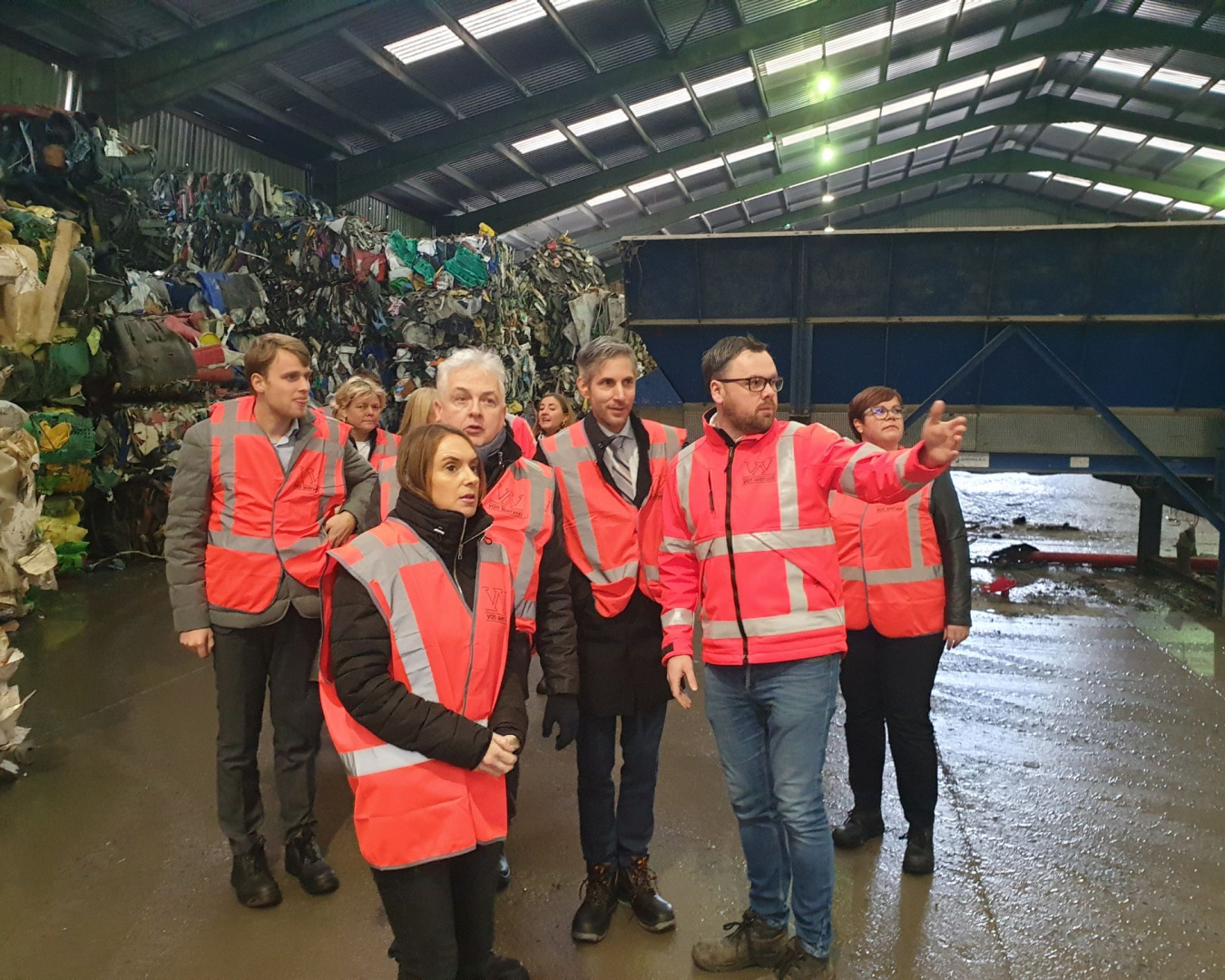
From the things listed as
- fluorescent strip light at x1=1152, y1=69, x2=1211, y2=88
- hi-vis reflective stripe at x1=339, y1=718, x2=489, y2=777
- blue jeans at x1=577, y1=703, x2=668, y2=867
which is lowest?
blue jeans at x1=577, y1=703, x2=668, y2=867

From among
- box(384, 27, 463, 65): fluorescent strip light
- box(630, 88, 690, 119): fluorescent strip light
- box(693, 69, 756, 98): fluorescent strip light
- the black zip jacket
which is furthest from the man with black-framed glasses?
box(693, 69, 756, 98): fluorescent strip light

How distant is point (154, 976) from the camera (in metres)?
2.37

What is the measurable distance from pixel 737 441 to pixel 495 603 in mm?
799

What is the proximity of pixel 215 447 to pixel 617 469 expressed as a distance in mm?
1240

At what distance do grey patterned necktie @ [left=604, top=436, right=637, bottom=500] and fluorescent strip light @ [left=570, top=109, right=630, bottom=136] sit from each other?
1121 centimetres

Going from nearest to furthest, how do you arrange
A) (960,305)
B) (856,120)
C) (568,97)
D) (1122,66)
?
(960,305)
(568,97)
(1122,66)
(856,120)

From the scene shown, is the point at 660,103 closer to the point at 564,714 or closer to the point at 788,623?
the point at 788,623

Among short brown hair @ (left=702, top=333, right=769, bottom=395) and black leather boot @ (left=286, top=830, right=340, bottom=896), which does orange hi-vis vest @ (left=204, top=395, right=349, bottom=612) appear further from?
short brown hair @ (left=702, top=333, right=769, bottom=395)

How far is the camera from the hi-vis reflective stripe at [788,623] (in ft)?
7.09

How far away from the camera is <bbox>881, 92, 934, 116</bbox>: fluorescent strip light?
15586 millimetres

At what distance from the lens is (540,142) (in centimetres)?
1310

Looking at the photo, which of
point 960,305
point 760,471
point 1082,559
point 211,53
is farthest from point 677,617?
point 211,53

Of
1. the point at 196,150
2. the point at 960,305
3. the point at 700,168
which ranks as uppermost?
the point at 700,168

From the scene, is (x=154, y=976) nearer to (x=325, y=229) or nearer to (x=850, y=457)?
(x=850, y=457)
